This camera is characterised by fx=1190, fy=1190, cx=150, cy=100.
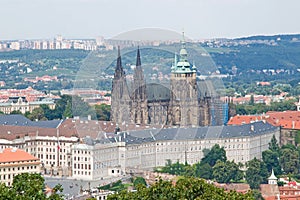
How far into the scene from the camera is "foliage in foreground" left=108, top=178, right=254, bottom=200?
29.8 meters

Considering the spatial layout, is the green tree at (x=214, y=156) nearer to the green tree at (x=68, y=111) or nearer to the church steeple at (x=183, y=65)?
the church steeple at (x=183, y=65)

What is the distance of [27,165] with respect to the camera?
49.4 meters

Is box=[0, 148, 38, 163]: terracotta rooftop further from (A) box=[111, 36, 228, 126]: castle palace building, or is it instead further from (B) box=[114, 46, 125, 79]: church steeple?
(B) box=[114, 46, 125, 79]: church steeple

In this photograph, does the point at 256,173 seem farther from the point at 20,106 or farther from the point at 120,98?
the point at 20,106

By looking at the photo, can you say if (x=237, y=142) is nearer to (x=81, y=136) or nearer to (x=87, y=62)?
(x=81, y=136)

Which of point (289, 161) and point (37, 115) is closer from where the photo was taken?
point (289, 161)

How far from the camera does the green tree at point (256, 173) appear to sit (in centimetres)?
5045

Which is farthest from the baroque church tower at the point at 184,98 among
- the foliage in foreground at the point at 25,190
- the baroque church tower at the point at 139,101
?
the foliage in foreground at the point at 25,190

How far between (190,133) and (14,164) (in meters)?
13.6

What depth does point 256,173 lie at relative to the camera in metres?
52.3

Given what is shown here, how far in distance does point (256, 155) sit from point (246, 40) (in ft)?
410

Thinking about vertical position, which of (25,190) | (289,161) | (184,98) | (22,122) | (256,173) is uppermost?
(184,98)

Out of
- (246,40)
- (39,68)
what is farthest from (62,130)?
(246,40)

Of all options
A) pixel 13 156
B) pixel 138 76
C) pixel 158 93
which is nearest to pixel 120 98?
pixel 138 76
